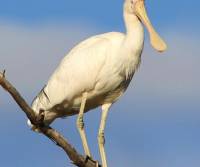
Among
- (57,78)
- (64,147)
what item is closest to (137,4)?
(57,78)

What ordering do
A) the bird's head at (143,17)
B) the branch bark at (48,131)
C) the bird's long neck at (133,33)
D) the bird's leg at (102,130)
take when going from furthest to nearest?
1. the bird's leg at (102,130)
2. the bird's head at (143,17)
3. the bird's long neck at (133,33)
4. the branch bark at (48,131)

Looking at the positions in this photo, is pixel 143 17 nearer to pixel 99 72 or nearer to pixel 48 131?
pixel 99 72

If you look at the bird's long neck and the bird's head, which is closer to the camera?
the bird's long neck

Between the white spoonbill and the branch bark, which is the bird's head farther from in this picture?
the branch bark

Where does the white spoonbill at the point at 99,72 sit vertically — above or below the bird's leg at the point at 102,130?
above

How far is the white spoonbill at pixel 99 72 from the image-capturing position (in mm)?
17422

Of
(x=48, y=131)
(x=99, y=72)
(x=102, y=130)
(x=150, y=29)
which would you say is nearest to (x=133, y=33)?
(x=150, y=29)

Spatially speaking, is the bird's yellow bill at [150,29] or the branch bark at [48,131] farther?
the bird's yellow bill at [150,29]

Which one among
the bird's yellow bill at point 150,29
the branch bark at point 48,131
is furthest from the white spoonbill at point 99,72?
the branch bark at point 48,131

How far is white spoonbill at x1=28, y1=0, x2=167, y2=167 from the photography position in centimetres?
1742

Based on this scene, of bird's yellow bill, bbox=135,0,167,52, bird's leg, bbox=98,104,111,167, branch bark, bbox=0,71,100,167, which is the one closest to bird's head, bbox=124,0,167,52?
bird's yellow bill, bbox=135,0,167,52

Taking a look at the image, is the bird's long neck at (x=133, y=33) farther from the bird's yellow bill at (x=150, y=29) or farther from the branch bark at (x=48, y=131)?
the branch bark at (x=48, y=131)

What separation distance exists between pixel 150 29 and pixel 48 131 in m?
3.80

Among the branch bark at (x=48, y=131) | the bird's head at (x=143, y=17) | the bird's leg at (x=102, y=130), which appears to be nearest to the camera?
the branch bark at (x=48, y=131)
